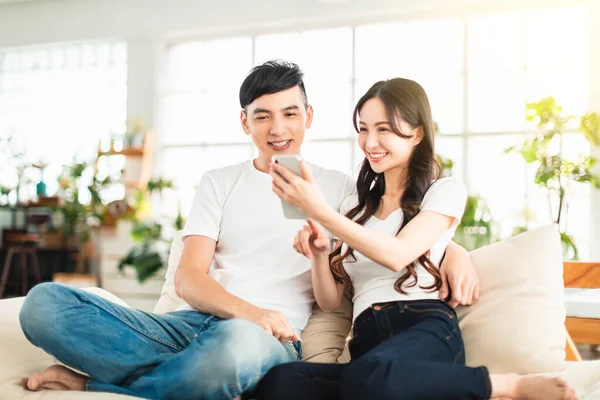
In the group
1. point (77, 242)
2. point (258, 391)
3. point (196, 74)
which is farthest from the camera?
point (77, 242)

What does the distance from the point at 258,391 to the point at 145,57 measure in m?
5.20

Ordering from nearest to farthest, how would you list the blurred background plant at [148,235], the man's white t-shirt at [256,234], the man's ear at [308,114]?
the man's white t-shirt at [256,234] < the man's ear at [308,114] < the blurred background plant at [148,235]

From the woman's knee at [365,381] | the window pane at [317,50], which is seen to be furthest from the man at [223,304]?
the window pane at [317,50]

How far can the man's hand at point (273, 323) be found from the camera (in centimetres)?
154

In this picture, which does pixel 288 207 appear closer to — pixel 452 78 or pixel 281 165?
pixel 281 165

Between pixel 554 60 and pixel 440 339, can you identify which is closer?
pixel 440 339

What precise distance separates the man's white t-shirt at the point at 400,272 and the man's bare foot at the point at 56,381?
0.73 meters

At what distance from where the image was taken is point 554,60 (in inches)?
196

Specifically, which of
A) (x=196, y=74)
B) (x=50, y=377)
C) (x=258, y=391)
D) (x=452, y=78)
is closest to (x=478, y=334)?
(x=258, y=391)

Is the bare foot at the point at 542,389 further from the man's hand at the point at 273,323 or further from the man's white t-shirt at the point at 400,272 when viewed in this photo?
the man's hand at the point at 273,323

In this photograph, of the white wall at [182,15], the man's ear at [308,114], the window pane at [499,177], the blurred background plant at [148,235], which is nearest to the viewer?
the man's ear at [308,114]

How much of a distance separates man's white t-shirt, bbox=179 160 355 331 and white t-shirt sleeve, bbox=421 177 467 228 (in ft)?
1.04

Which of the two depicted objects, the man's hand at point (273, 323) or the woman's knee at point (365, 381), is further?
the man's hand at point (273, 323)

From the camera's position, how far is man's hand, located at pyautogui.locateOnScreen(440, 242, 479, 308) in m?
1.63
